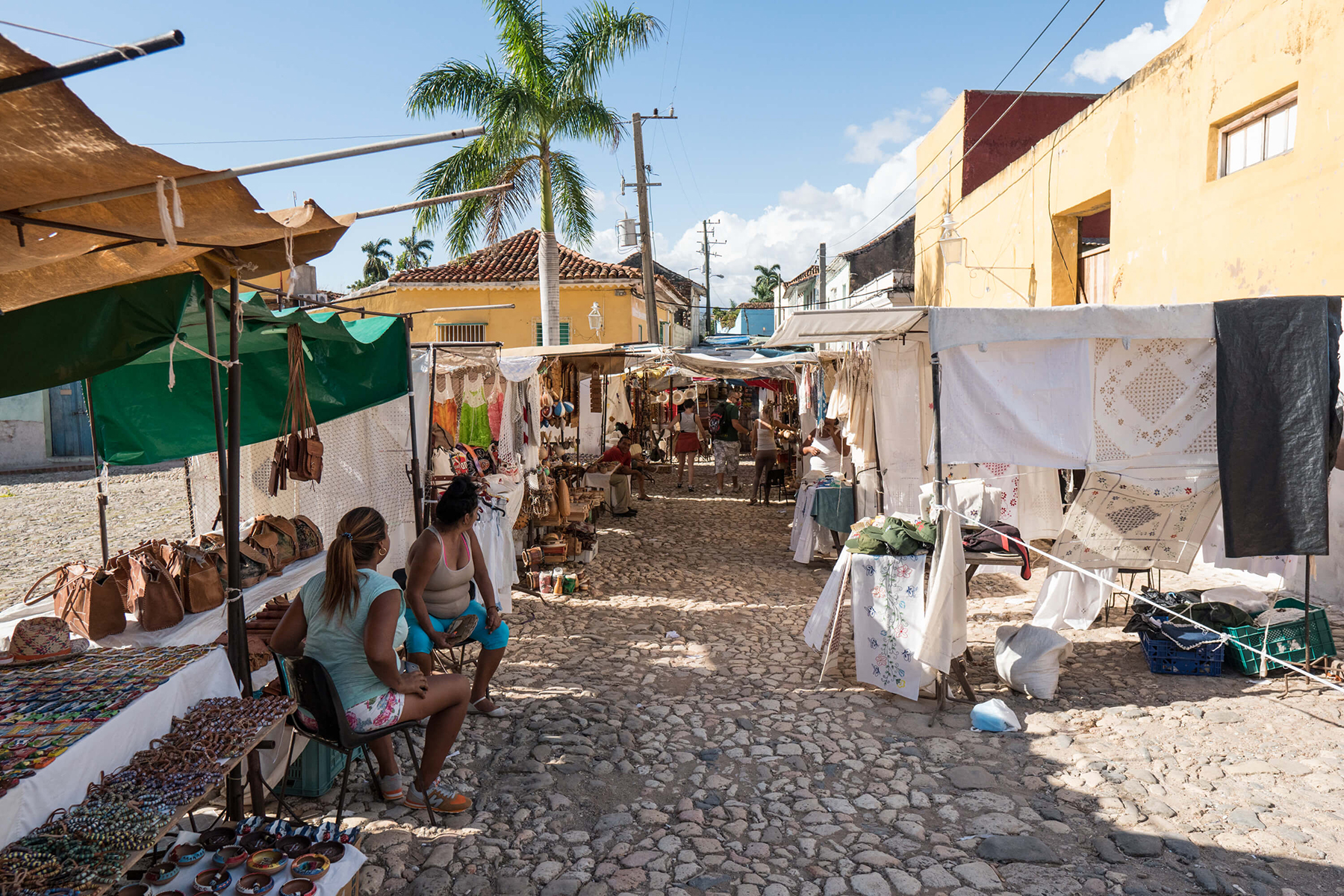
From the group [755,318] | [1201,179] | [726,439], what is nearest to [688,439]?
[726,439]

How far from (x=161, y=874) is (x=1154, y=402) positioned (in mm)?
5931

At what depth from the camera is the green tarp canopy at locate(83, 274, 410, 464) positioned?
497 centimetres

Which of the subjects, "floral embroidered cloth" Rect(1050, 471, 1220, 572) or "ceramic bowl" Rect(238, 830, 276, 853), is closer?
"ceramic bowl" Rect(238, 830, 276, 853)

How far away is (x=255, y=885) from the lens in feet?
8.44

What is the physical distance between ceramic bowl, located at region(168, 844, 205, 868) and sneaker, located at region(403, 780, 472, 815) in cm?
119

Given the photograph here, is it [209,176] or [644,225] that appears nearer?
[209,176]

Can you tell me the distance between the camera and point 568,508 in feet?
31.2

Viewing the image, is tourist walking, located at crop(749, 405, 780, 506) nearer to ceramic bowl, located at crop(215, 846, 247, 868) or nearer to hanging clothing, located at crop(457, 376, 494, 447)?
hanging clothing, located at crop(457, 376, 494, 447)

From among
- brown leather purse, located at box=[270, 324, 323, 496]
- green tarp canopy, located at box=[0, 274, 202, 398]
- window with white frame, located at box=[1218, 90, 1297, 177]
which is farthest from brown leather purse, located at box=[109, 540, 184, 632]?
window with white frame, located at box=[1218, 90, 1297, 177]

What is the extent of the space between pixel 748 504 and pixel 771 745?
9.39 metres

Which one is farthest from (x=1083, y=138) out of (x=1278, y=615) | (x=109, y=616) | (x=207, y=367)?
(x=109, y=616)

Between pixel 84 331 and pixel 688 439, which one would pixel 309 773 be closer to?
pixel 84 331

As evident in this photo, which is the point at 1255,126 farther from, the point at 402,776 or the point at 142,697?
the point at 142,697

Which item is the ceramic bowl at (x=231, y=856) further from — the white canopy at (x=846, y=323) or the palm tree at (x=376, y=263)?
the palm tree at (x=376, y=263)
